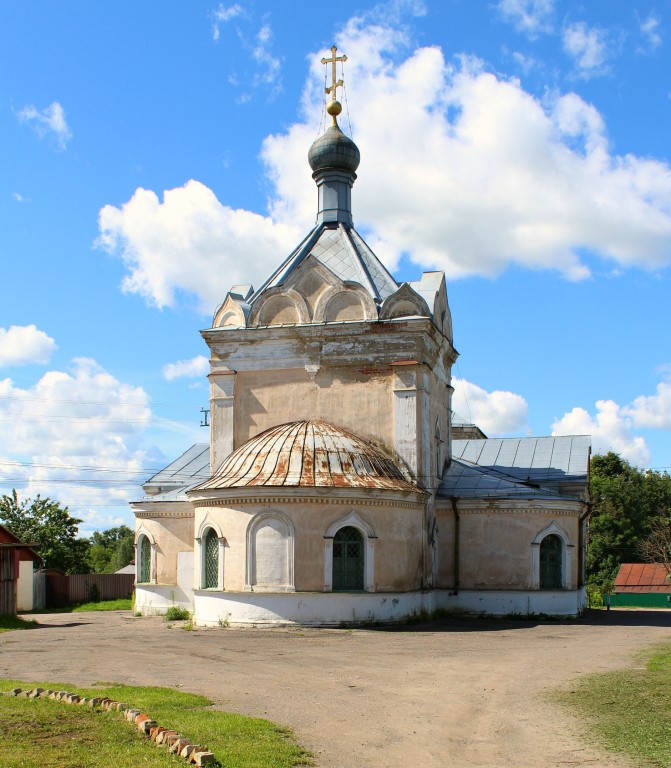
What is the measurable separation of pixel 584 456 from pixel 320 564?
12.6 m

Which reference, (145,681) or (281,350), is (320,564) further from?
(145,681)

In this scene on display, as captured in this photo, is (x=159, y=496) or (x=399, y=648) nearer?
(x=399, y=648)

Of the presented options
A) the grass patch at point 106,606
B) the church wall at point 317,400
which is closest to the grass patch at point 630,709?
the church wall at point 317,400

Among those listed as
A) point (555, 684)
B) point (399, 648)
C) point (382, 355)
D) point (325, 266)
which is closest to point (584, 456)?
point (382, 355)

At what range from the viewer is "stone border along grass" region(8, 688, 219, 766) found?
24.3 ft

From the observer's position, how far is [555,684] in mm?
12359

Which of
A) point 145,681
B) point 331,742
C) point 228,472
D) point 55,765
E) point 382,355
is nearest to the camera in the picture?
point 55,765

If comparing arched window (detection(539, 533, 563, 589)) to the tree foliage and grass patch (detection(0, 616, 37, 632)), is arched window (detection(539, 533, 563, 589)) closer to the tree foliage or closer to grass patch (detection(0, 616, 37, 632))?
grass patch (detection(0, 616, 37, 632))

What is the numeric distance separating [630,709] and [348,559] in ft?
38.0

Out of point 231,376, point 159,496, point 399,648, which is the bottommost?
point 399,648

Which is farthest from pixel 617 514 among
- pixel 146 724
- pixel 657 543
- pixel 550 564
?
pixel 146 724

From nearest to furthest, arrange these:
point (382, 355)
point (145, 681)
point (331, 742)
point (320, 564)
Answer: point (331, 742) → point (145, 681) → point (320, 564) → point (382, 355)

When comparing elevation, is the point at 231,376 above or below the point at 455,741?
above

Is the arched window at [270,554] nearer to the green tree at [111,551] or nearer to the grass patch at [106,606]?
the grass patch at [106,606]
